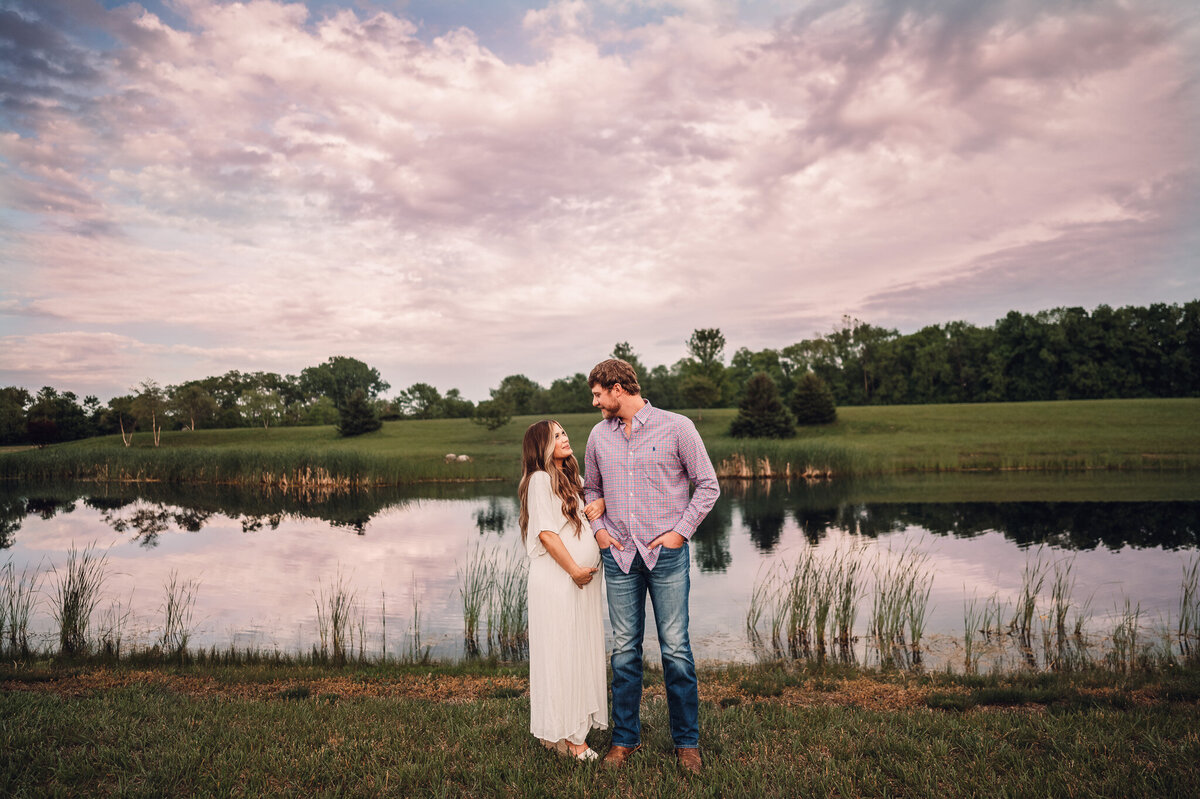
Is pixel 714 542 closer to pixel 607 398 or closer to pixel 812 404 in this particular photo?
pixel 607 398

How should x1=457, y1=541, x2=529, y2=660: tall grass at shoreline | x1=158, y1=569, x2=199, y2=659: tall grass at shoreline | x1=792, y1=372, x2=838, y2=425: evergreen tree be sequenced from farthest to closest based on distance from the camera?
x1=792, y1=372, x2=838, y2=425: evergreen tree → x1=457, y1=541, x2=529, y2=660: tall grass at shoreline → x1=158, y1=569, x2=199, y2=659: tall grass at shoreline

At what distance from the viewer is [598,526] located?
15.8ft

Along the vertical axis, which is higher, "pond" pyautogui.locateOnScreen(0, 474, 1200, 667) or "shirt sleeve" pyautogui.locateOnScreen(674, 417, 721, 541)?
"shirt sleeve" pyautogui.locateOnScreen(674, 417, 721, 541)

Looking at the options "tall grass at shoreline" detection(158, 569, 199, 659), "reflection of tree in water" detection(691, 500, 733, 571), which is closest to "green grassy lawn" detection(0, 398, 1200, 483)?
"reflection of tree in water" detection(691, 500, 733, 571)

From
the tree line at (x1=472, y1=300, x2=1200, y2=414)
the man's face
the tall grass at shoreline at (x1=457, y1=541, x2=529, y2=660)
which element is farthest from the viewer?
the tree line at (x1=472, y1=300, x2=1200, y2=414)

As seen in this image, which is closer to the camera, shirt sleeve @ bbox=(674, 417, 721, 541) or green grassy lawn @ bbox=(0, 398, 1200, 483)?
shirt sleeve @ bbox=(674, 417, 721, 541)

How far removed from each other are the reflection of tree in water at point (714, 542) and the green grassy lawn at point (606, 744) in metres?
9.72

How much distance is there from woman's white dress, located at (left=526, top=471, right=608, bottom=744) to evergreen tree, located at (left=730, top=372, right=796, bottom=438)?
46950 millimetres

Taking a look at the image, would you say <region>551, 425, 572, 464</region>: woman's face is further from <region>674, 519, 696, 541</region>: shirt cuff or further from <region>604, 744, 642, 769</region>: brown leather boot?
<region>604, 744, 642, 769</region>: brown leather boot

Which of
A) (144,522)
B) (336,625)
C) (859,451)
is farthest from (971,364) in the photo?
(336,625)

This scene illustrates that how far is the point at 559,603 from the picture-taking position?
4824 mm

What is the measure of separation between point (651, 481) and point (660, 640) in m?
1.05

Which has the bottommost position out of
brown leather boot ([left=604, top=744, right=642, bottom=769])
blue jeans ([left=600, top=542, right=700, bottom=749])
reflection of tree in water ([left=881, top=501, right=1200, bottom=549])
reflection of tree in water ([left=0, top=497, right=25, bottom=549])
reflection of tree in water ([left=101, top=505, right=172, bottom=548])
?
reflection of tree in water ([left=881, top=501, right=1200, bottom=549])

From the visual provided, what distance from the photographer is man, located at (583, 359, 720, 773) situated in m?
4.62
